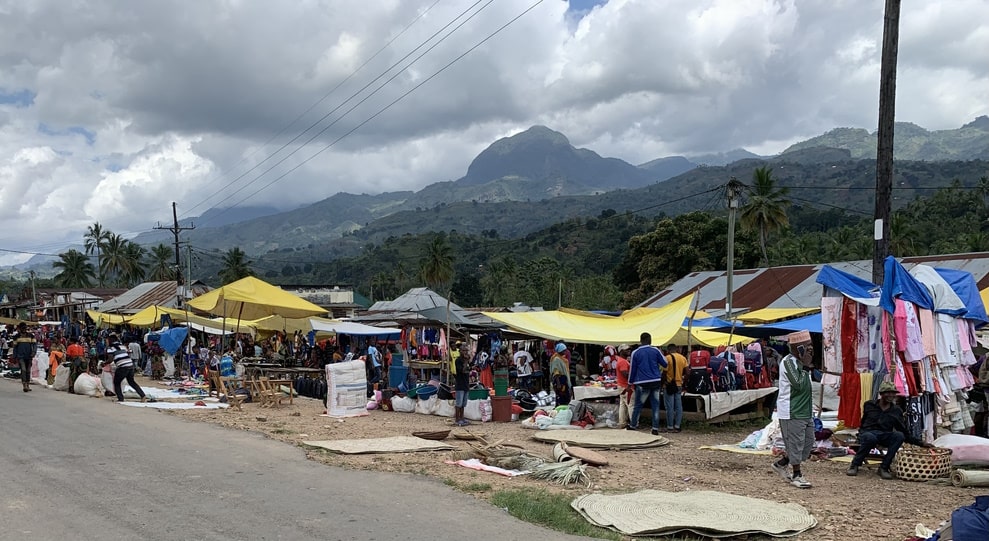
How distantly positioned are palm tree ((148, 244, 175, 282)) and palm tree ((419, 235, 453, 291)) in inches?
1436

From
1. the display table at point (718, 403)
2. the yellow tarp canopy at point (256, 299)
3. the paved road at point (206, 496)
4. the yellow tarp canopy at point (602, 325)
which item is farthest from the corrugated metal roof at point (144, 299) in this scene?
the paved road at point (206, 496)

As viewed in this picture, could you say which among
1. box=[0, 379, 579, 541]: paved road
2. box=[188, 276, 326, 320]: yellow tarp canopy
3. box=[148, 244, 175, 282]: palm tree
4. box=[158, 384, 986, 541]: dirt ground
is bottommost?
box=[158, 384, 986, 541]: dirt ground

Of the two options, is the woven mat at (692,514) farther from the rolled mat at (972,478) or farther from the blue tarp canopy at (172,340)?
the blue tarp canopy at (172,340)

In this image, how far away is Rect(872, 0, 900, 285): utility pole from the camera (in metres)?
10.3

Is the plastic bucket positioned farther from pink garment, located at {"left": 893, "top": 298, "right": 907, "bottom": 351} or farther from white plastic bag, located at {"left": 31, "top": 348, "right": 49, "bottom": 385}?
white plastic bag, located at {"left": 31, "top": 348, "right": 49, "bottom": 385}

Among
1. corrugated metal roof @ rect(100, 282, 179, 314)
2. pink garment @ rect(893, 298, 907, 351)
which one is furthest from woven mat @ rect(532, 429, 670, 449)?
corrugated metal roof @ rect(100, 282, 179, 314)

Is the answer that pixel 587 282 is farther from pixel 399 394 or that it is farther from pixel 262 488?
pixel 262 488

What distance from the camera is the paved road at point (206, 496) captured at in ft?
19.1

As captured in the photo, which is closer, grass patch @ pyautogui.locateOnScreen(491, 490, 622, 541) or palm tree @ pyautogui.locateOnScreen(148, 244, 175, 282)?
grass patch @ pyautogui.locateOnScreen(491, 490, 622, 541)

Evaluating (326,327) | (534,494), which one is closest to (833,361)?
(534,494)

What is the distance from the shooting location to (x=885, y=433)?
8664 mm

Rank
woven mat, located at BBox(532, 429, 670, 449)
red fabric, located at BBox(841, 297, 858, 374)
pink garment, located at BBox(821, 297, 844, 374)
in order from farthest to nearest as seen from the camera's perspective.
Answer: woven mat, located at BBox(532, 429, 670, 449) < pink garment, located at BBox(821, 297, 844, 374) < red fabric, located at BBox(841, 297, 858, 374)

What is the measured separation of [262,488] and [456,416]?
22.4 feet

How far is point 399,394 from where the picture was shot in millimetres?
15953
